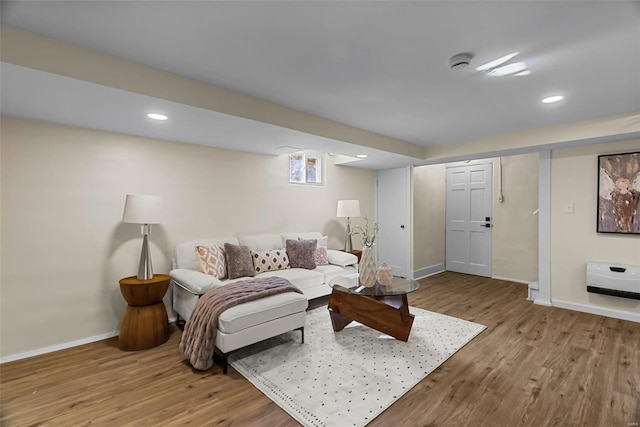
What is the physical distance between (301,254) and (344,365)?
1.80 meters

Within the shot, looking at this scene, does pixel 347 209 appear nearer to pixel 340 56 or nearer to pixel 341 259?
pixel 341 259

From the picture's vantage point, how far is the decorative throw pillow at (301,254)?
4035mm

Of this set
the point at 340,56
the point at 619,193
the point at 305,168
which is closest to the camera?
the point at 340,56

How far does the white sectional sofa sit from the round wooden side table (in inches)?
9.9

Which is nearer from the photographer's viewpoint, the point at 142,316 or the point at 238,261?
the point at 142,316

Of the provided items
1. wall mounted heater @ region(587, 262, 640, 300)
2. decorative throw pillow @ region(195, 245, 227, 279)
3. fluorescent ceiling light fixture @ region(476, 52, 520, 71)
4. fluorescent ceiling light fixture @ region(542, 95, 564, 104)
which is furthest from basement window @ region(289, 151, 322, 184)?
wall mounted heater @ region(587, 262, 640, 300)

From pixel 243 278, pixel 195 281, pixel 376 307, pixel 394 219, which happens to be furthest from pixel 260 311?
pixel 394 219

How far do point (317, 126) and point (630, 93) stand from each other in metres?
2.80

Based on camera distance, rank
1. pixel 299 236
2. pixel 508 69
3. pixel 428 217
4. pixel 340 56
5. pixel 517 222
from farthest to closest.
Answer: pixel 428 217 → pixel 517 222 → pixel 299 236 → pixel 508 69 → pixel 340 56

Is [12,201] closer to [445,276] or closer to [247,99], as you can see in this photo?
[247,99]

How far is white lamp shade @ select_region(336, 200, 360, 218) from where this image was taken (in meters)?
4.92

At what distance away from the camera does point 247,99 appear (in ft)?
8.65

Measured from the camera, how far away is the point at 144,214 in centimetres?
289

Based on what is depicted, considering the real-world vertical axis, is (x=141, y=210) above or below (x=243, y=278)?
above
